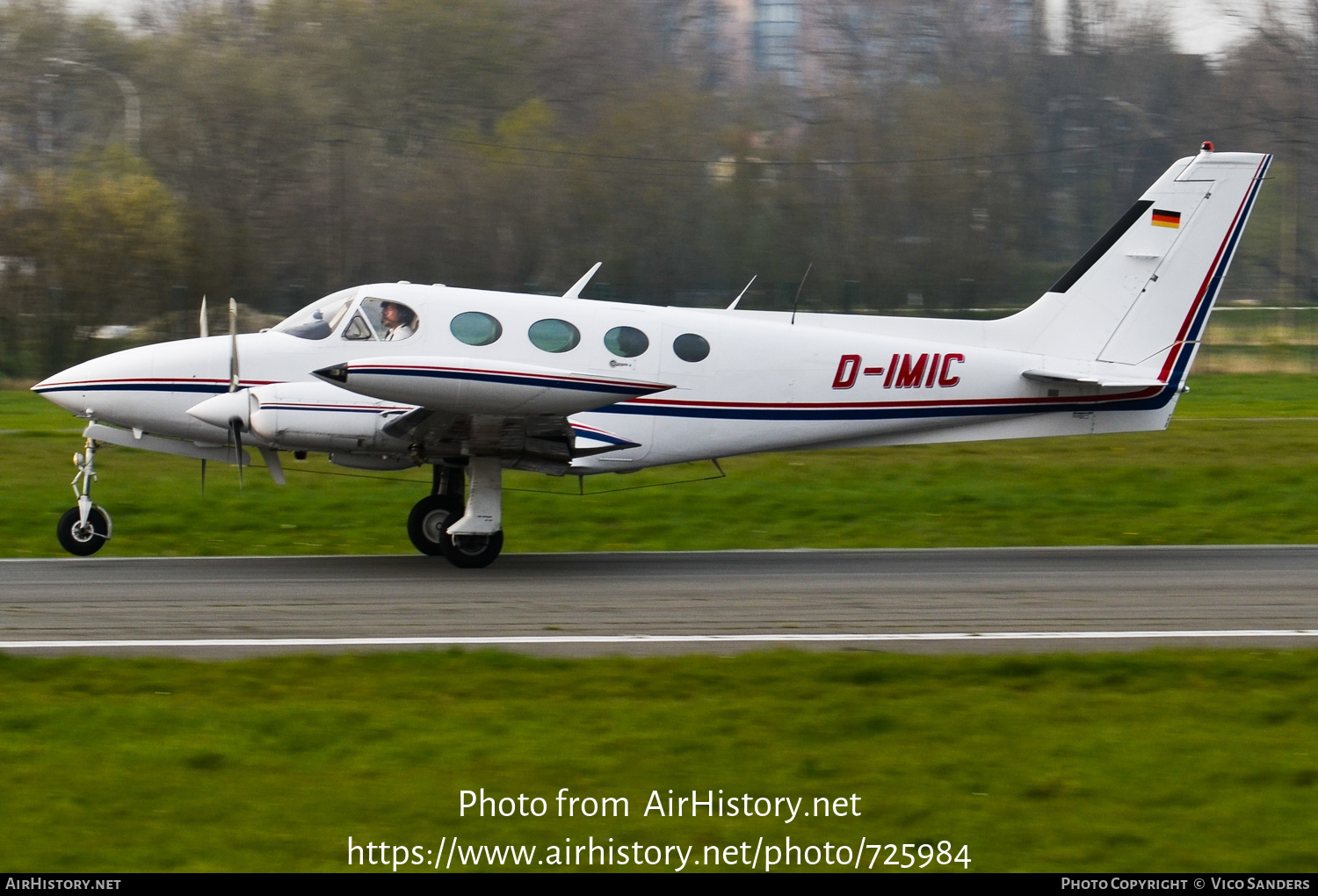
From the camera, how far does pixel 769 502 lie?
54.3 feet

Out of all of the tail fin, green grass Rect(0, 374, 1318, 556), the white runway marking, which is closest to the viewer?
the white runway marking

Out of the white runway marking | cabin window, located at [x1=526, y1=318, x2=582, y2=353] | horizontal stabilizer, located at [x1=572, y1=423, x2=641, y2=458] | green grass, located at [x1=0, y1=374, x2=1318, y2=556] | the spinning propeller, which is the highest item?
cabin window, located at [x1=526, y1=318, x2=582, y2=353]

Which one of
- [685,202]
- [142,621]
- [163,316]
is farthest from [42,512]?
[685,202]

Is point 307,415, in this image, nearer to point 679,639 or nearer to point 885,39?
point 679,639

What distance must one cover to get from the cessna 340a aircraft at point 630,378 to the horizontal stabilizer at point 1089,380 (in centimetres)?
3

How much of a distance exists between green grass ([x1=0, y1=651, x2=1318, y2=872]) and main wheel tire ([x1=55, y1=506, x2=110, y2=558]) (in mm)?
4326

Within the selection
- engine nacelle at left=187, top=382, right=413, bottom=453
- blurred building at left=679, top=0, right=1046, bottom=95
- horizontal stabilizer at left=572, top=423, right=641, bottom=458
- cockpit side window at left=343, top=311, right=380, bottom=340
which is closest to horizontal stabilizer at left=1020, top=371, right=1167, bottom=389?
horizontal stabilizer at left=572, top=423, right=641, bottom=458

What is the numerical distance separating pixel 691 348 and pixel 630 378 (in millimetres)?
684

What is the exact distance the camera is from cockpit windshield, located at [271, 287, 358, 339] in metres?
12.6

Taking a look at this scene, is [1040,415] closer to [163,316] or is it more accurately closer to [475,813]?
[475,813]

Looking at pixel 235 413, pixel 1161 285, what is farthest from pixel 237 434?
pixel 1161 285

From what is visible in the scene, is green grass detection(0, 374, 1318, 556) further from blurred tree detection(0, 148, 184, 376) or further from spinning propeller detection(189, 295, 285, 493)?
blurred tree detection(0, 148, 184, 376)

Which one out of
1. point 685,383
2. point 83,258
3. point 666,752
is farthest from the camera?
point 83,258

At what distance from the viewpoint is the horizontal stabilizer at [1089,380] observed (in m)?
13.5
